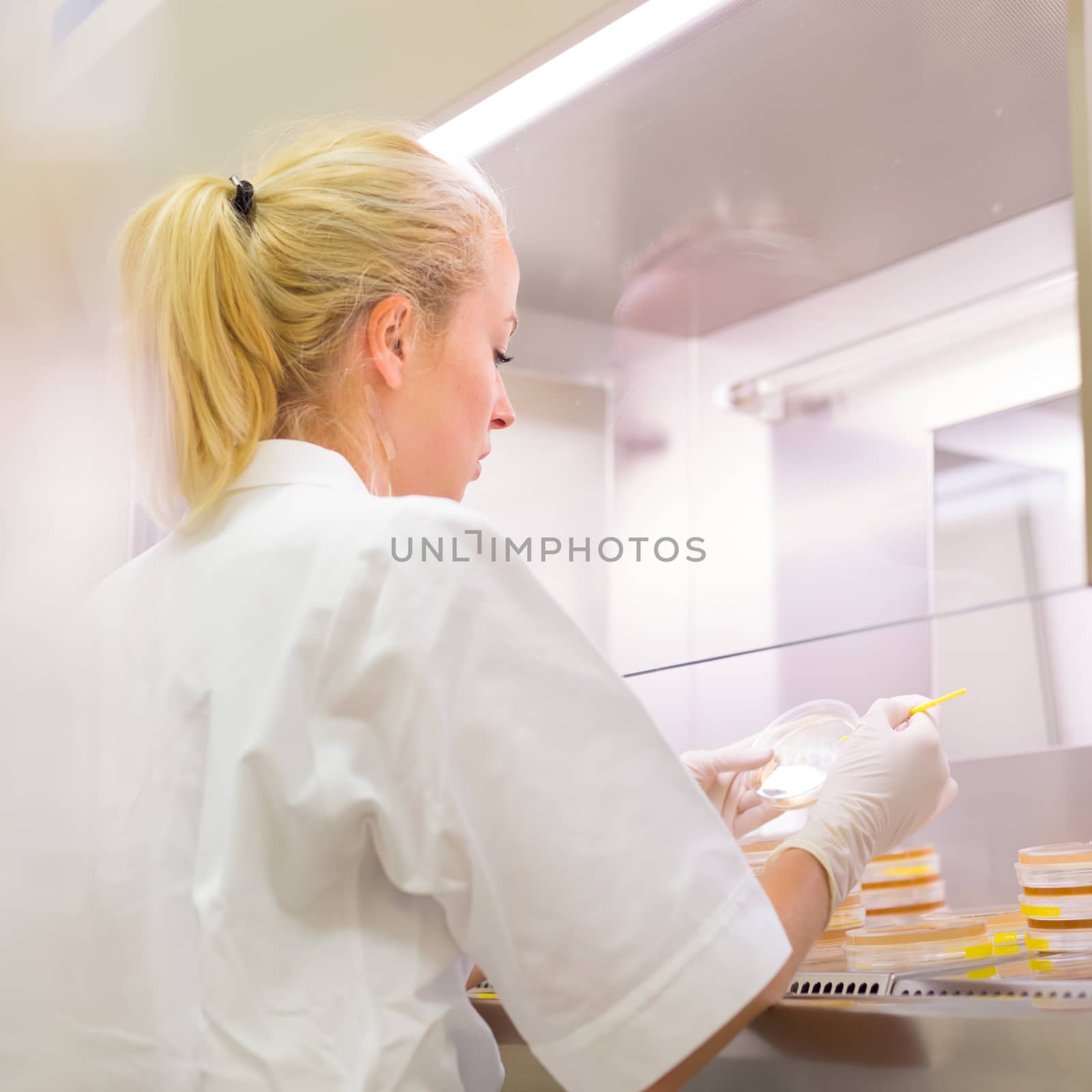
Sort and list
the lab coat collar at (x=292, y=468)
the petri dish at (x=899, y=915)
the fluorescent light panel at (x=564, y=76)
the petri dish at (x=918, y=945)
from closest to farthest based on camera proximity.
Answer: the lab coat collar at (x=292, y=468)
the petri dish at (x=918, y=945)
the fluorescent light panel at (x=564, y=76)
the petri dish at (x=899, y=915)

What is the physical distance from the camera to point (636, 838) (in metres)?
0.72

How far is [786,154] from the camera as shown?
1274 millimetres

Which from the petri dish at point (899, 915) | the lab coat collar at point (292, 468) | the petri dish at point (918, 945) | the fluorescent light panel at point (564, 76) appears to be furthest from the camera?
the petri dish at point (899, 915)

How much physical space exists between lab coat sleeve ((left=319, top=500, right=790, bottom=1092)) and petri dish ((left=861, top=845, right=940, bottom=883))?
Answer: 0.57 m

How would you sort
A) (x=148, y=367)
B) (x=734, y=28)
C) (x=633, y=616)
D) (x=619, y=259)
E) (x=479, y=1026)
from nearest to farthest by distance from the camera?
1. (x=479, y=1026)
2. (x=148, y=367)
3. (x=734, y=28)
4. (x=619, y=259)
5. (x=633, y=616)

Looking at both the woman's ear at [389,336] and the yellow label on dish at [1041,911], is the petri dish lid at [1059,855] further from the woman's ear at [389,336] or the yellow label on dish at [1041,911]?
the woman's ear at [389,336]

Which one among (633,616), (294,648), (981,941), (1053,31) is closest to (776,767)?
(981,941)

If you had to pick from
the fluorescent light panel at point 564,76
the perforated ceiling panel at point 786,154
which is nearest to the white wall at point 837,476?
the perforated ceiling panel at point 786,154

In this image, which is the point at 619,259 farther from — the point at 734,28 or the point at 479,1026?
the point at 479,1026

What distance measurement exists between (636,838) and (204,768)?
28 centimetres

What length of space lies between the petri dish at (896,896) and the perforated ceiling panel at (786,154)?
2.36 feet

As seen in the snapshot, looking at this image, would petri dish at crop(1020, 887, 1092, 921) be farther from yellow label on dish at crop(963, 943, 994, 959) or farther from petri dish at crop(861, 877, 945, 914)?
petri dish at crop(861, 877, 945, 914)

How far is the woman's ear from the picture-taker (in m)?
0.96

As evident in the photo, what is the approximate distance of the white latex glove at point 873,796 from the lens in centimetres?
→ 87
